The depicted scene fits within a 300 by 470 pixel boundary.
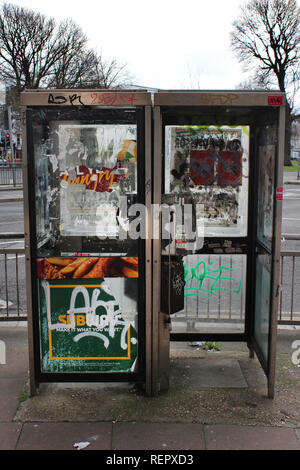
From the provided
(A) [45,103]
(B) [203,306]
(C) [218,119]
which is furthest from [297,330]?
(A) [45,103]

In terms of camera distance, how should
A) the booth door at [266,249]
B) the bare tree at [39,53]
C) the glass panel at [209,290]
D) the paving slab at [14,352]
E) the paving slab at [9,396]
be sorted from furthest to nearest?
1. the bare tree at [39,53]
2. the glass panel at [209,290]
3. the paving slab at [14,352]
4. the booth door at [266,249]
5. the paving slab at [9,396]

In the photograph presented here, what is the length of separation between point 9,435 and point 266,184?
112 inches

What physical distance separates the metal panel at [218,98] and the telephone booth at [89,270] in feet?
1.16

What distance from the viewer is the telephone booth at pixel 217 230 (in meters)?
4.00

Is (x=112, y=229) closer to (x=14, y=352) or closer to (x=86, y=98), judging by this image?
(x=86, y=98)

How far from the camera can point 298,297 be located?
24.0 feet

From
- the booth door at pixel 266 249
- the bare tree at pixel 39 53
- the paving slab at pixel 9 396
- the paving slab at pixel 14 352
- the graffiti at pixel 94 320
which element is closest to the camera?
the paving slab at pixel 9 396

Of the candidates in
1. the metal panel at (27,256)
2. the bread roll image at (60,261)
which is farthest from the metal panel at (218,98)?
the bread roll image at (60,261)

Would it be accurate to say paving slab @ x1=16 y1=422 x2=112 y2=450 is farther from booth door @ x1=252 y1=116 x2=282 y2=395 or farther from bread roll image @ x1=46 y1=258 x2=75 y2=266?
booth door @ x1=252 y1=116 x2=282 y2=395

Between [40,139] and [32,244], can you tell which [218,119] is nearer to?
[40,139]

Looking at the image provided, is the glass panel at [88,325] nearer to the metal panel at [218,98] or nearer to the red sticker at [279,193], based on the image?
the red sticker at [279,193]

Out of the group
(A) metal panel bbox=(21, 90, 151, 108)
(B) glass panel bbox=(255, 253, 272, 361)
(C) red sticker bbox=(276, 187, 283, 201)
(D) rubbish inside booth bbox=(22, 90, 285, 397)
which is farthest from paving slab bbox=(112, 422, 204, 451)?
(A) metal panel bbox=(21, 90, 151, 108)
